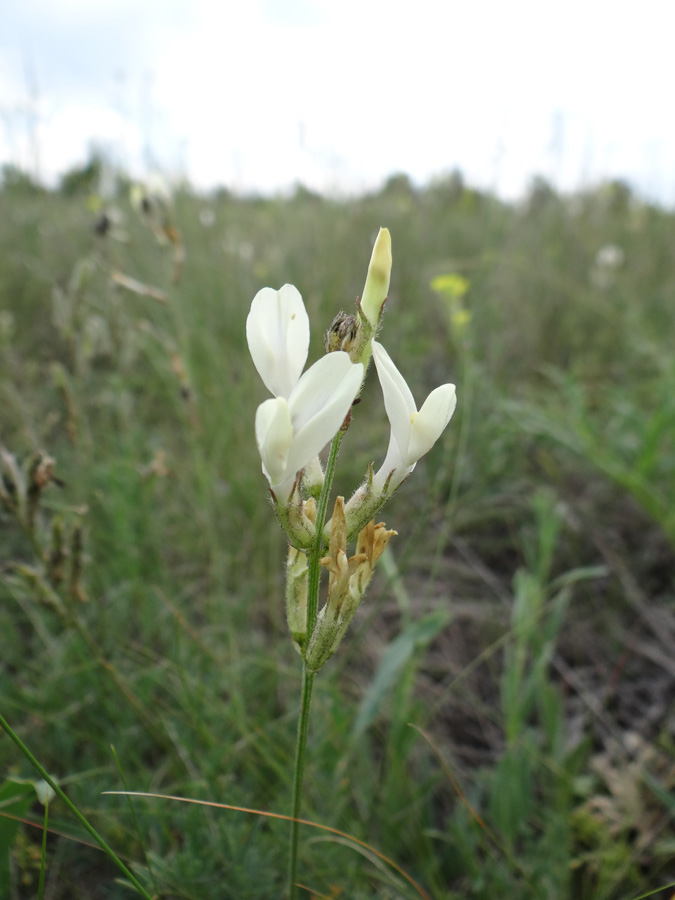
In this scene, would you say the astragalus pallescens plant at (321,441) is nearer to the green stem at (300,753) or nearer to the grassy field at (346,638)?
the green stem at (300,753)

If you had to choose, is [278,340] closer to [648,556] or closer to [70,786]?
[70,786]

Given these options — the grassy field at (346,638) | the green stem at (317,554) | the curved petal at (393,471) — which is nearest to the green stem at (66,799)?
the grassy field at (346,638)

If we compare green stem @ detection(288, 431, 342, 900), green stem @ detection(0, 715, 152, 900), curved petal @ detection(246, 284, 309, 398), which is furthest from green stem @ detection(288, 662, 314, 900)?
curved petal @ detection(246, 284, 309, 398)

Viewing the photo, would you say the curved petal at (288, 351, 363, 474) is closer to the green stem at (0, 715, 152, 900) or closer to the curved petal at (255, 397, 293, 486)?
the curved petal at (255, 397, 293, 486)

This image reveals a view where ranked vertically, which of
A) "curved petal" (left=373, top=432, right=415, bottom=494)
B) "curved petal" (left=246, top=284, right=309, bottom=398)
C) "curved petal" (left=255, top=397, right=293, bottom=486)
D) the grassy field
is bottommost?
the grassy field

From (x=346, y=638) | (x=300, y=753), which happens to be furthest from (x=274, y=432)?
(x=346, y=638)

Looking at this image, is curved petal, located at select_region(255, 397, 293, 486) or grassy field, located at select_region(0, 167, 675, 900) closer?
curved petal, located at select_region(255, 397, 293, 486)

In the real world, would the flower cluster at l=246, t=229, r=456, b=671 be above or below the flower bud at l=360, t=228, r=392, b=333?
below

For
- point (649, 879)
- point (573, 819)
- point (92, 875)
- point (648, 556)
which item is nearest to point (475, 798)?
point (573, 819)
